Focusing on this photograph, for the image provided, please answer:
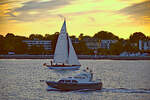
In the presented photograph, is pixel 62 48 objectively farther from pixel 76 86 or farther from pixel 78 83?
pixel 78 83

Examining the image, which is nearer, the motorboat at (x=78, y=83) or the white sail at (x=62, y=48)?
the motorboat at (x=78, y=83)

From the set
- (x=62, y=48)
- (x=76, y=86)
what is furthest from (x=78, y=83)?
(x=62, y=48)

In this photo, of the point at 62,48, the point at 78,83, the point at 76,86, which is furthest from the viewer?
the point at 62,48

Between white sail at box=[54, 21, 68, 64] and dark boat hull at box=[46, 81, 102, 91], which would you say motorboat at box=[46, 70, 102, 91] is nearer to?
dark boat hull at box=[46, 81, 102, 91]

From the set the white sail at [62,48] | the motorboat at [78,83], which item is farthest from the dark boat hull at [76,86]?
the white sail at [62,48]

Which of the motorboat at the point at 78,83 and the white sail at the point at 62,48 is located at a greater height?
the white sail at the point at 62,48

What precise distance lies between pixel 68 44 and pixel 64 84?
4057cm

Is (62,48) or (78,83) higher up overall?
(62,48)

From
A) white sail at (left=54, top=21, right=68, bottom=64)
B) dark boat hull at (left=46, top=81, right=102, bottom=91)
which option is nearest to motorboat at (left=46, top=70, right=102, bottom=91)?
dark boat hull at (left=46, top=81, right=102, bottom=91)

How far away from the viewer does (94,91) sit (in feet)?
172

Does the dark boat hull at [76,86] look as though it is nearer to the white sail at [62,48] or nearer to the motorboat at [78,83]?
the motorboat at [78,83]

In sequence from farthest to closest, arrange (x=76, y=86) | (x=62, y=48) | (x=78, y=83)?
1. (x=62, y=48)
2. (x=76, y=86)
3. (x=78, y=83)

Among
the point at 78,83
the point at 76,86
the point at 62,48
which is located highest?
the point at 62,48

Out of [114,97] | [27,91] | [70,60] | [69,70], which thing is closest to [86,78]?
[114,97]
